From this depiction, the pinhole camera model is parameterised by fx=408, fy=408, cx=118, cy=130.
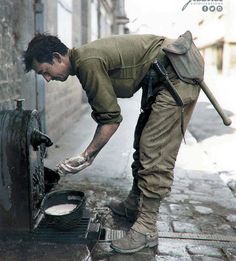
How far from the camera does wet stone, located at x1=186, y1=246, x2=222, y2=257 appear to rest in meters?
3.45

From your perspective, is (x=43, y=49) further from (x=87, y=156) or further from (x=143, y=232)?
(x=143, y=232)

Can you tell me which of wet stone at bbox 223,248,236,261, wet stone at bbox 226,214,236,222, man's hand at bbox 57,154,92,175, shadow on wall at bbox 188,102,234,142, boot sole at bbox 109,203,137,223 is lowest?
shadow on wall at bbox 188,102,234,142

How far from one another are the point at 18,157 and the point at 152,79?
129 cm

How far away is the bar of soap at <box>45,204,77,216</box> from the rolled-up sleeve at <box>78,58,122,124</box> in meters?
0.86

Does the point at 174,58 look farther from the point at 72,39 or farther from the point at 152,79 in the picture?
the point at 72,39

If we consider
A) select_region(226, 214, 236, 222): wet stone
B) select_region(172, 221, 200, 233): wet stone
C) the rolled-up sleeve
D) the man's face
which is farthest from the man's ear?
select_region(226, 214, 236, 222): wet stone

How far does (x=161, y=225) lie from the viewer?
4008 mm

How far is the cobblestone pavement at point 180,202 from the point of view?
11.4 ft

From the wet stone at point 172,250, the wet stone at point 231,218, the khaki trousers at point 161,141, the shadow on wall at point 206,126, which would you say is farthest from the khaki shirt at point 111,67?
the shadow on wall at point 206,126

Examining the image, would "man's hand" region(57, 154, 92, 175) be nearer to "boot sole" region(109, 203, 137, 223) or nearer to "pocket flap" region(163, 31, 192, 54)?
"boot sole" region(109, 203, 137, 223)

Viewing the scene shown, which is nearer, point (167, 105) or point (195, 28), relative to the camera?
→ point (167, 105)

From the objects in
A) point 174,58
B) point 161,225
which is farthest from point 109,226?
point 174,58

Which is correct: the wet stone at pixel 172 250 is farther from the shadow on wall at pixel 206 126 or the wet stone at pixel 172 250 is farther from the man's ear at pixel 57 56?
the shadow on wall at pixel 206 126

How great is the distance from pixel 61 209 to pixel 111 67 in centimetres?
132
